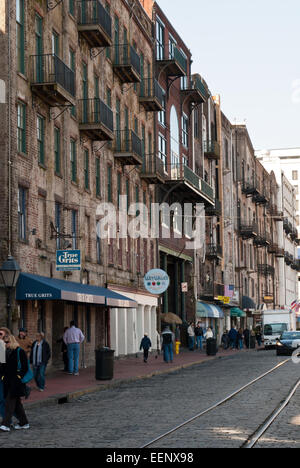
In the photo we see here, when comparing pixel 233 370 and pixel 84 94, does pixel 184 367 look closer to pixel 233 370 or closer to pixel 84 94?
pixel 233 370

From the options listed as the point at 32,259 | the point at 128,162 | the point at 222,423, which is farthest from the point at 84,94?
the point at 222,423

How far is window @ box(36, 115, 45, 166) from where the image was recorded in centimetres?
3073

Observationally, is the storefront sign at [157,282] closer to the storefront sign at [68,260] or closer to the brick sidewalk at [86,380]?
the brick sidewalk at [86,380]

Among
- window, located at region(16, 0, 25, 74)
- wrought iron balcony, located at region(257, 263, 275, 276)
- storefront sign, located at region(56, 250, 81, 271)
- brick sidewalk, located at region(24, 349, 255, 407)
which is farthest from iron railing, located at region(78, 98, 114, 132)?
wrought iron balcony, located at region(257, 263, 275, 276)

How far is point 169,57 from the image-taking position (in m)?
55.1

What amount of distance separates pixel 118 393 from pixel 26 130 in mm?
9525

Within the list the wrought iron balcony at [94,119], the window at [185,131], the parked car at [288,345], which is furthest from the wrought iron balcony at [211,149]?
the wrought iron balcony at [94,119]

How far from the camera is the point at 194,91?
58875 mm

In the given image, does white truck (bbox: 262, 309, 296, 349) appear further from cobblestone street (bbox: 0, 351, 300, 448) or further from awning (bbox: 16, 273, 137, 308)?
cobblestone street (bbox: 0, 351, 300, 448)

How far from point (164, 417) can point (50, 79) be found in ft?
52.6

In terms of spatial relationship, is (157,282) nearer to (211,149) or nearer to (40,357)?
(40,357)

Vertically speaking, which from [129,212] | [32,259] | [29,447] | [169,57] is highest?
[169,57]

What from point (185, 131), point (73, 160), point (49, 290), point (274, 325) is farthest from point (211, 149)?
point (49, 290)
